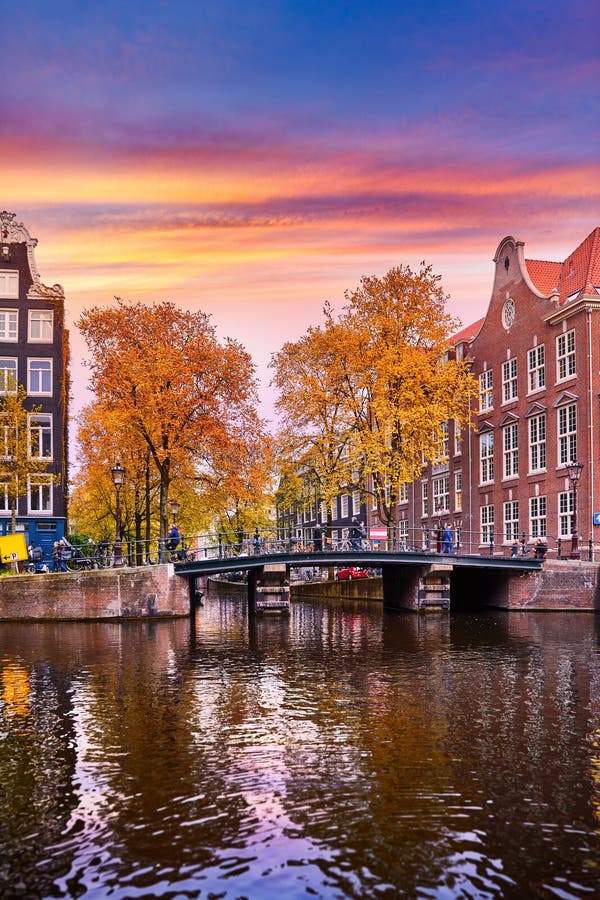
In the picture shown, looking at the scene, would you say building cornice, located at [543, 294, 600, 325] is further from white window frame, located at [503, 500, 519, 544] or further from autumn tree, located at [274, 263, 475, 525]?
white window frame, located at [503, 500, 519, 544]

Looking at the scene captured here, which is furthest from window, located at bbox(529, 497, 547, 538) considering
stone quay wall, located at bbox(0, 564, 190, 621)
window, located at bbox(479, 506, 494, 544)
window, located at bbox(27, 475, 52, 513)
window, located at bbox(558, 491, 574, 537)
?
window, located at bbox(27, 475, 52, 513)

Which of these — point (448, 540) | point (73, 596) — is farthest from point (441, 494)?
point (73, 596)

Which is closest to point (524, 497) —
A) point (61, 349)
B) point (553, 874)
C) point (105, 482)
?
point (105, 482)

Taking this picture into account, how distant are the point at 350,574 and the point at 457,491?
891 cm

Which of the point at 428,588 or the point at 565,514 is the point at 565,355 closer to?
the point at 565,514

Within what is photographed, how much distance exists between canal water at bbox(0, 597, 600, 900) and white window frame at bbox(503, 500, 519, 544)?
2974 cm

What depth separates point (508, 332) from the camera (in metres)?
51.0

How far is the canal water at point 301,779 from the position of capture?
23.4 ft

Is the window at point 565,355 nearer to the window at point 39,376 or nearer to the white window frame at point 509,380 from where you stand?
the white window frame at point 509,380

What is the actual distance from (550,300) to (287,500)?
16875 millimetres

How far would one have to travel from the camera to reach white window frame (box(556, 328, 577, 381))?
4419 cm

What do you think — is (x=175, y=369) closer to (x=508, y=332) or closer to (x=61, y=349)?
(x=61, y=349)

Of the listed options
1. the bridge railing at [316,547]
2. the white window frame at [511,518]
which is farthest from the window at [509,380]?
the bridge railing at [316,547]

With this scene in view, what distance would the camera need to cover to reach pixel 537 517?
47062mm
